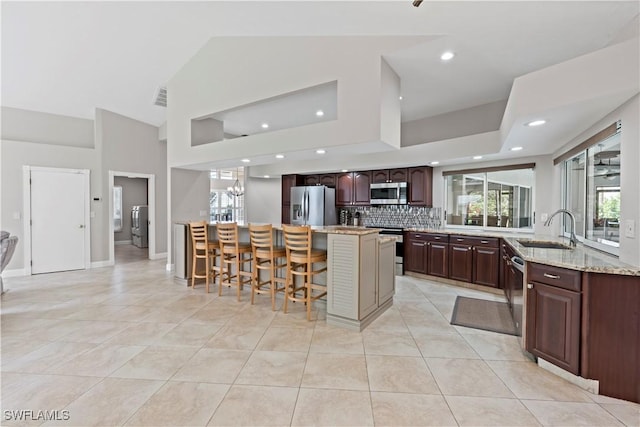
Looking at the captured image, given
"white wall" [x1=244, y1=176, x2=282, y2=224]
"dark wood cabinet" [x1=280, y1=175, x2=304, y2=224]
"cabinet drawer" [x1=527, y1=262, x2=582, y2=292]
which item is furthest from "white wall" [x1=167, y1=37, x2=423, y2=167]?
"white wall" [x1=244, y1=176, x2=282, y2=224]

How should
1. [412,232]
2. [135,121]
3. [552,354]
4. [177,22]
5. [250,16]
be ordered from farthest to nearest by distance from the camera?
[135,121], [412,232], [177,22], [250,16], [552,354]

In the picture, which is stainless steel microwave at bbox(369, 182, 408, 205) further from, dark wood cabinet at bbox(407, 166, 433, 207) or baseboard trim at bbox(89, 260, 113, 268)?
baseboard trim at bbox(89, 260, 113, 268)

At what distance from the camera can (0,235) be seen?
3.82 metres

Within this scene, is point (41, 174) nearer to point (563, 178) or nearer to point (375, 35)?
point (375, 35)

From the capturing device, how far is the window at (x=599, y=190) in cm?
271

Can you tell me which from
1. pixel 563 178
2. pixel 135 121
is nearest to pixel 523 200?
pixel 563 178

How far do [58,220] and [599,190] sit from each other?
8.52 meters

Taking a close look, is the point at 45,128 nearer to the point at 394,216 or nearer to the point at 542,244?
the point at 394,216

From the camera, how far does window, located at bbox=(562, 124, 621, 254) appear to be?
271 cm

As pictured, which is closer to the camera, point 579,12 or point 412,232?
point 579,12

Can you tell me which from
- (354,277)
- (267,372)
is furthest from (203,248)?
(267,372)

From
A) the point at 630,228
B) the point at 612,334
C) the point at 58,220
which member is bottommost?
the point at 612,334

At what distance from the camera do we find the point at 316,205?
21.9 ft

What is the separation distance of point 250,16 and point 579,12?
3438mm
